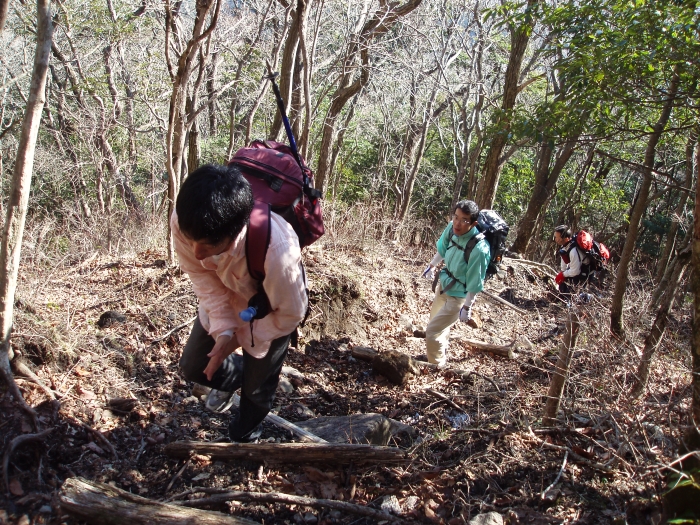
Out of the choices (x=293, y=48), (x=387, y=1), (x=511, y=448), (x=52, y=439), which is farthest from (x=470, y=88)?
(x=52, y=439)

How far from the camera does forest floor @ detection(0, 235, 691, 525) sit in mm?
2814

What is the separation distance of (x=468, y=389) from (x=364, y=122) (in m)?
14.9

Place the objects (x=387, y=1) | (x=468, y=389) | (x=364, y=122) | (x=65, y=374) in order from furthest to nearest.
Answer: (x=364, y=122)
(x=387, y=1)
(x=468, y=389)
(x=65, y=374)

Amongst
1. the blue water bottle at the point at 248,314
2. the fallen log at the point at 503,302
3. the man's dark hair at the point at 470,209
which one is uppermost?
the man's dark hair at the point at 470,209

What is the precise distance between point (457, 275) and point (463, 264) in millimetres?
146

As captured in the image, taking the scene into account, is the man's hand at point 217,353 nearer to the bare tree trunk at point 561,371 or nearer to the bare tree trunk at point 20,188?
the bare tree trunk at point 20,188

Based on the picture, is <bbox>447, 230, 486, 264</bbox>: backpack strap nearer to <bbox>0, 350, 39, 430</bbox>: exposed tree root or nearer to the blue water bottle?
the blue water bottle

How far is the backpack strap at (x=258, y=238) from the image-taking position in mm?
2400

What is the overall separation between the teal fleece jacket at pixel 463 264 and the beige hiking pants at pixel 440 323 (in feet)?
0.46

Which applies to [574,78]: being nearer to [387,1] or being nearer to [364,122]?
[387,1]

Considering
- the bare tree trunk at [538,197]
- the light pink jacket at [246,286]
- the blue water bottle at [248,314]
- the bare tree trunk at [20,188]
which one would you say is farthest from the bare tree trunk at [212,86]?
the bare tree trunk at [538,197]

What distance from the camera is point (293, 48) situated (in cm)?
763

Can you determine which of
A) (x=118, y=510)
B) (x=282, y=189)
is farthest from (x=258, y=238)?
(x=118, y=510)

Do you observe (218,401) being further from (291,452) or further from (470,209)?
(470,209)
